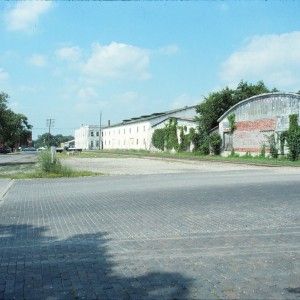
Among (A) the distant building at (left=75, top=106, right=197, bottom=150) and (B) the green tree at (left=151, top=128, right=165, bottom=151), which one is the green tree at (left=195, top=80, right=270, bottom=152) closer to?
(A) the distant building at (left=75, top=106, right=197, bottom=150)

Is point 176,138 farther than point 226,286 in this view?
Yes

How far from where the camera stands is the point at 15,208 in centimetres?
980

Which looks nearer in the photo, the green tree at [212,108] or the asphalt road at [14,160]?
the asphalt road at [14,160]

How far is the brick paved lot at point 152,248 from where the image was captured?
13.5 ft

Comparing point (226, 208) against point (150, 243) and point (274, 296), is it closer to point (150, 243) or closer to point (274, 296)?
point (150, 243)

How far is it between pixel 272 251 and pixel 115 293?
8.80ft

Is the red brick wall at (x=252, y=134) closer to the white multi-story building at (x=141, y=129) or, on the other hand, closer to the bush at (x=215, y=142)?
the bush at (x=215, y=142)

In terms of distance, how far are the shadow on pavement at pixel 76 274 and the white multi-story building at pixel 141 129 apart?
51.3 meters

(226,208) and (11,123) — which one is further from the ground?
(11,123)

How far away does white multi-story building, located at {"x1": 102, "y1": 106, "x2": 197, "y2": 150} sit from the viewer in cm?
7259

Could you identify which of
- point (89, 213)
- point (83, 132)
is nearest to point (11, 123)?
point (89, 213)

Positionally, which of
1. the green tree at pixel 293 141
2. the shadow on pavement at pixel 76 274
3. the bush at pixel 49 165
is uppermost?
the green tree at pixel 293 141

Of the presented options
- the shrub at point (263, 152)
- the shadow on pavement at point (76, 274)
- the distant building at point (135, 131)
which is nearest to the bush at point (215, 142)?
the shrub at point (263, 152)

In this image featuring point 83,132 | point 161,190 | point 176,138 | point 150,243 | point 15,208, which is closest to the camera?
point 150,243
